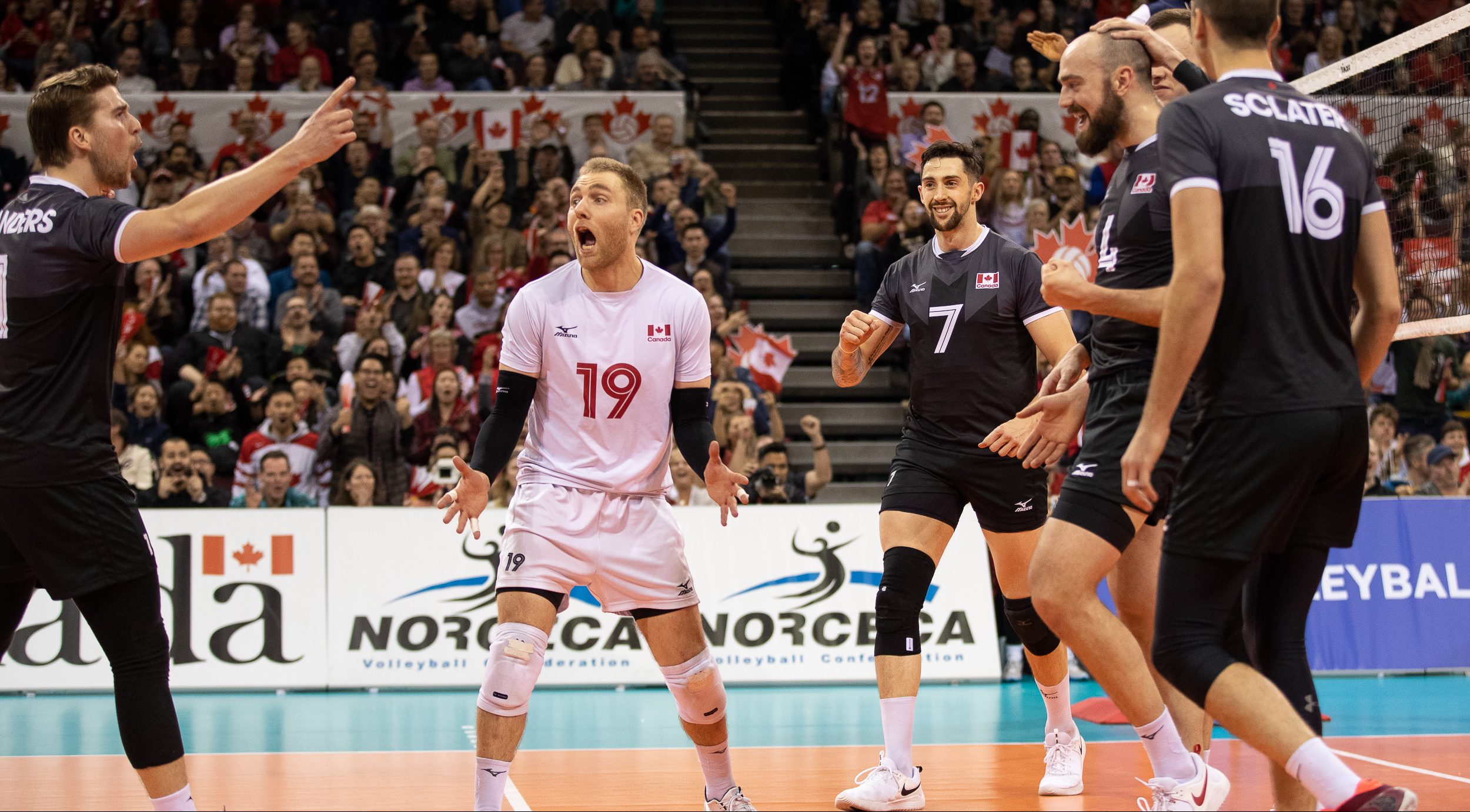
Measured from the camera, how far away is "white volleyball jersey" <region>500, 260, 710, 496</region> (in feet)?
16.3

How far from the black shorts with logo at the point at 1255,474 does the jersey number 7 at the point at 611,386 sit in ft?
6.93

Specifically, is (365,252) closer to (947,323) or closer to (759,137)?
(759,137)

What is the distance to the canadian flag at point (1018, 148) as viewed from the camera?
15.6 m

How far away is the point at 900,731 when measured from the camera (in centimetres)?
561

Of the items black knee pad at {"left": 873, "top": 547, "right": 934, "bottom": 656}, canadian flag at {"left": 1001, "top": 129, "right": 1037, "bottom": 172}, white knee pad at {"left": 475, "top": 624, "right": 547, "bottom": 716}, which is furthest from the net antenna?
canadian flag at {"left": 1001, "top": 129, "right": 1037, "bottom": 172}

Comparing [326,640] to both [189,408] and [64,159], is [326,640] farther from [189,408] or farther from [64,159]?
[64,159]

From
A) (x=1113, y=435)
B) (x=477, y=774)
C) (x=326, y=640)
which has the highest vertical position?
(x=1113, y=435)

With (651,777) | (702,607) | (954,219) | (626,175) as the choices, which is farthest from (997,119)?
(626,175)

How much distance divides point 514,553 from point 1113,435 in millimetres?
2120

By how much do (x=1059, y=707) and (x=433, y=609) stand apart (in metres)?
5.11

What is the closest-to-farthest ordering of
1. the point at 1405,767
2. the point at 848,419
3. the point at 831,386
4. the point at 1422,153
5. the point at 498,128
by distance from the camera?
the point at 1405,767, the point at 1422,153, the point at 848,419, the point at 831,386, the point at 498,128

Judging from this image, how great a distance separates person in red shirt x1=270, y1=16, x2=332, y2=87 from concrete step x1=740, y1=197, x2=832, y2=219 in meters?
5.10

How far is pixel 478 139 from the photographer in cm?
1532

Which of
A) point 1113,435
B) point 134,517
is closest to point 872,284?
point 1113,435
